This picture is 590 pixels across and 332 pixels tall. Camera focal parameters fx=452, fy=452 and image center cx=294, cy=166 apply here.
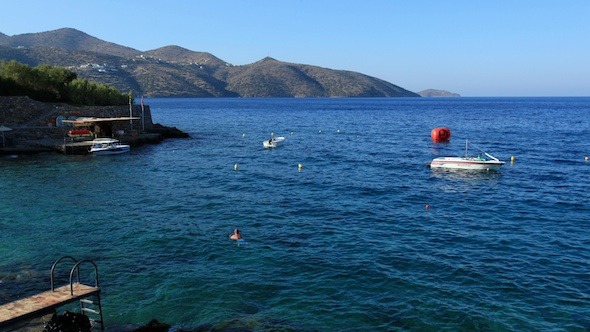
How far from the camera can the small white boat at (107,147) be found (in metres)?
53.0

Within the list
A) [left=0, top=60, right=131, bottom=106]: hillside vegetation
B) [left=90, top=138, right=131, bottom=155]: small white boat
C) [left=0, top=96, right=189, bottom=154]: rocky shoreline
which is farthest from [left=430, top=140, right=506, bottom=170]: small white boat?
[left=0, top=60, right=131, bottom=106]: hillside vegetation

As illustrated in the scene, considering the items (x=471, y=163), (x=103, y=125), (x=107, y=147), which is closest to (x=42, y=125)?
(x=103, y=125)

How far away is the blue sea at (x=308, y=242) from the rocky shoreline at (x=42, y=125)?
552cm

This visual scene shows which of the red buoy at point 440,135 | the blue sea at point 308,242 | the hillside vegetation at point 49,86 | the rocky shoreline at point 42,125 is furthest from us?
the red buoy at point 440,135

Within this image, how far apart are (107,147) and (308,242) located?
38033 mm

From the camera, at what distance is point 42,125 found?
5891 cm

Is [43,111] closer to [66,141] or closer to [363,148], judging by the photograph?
[66,141]

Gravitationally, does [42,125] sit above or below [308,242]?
above

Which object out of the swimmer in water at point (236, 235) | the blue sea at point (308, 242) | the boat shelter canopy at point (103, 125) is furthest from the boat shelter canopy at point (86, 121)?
the swimmer in water at point (236, 235)

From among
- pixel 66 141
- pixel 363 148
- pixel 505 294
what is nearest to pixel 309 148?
pixel 363 148

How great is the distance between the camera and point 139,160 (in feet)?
167

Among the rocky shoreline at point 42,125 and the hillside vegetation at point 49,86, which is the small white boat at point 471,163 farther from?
the hillside vegetation at point 49,86

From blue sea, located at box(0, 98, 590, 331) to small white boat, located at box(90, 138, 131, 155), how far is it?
4303 mm

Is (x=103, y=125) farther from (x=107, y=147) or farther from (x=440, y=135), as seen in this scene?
(x=440, y=135)
